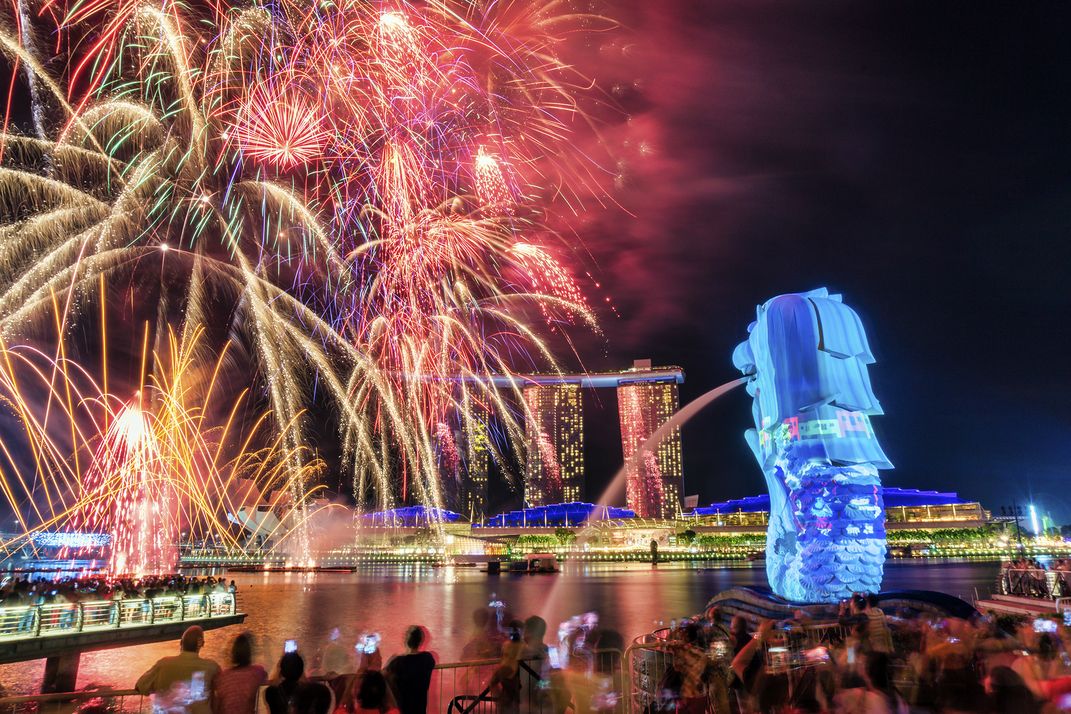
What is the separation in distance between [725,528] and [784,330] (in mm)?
158308

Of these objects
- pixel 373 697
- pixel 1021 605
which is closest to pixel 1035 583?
pixel 1021 605

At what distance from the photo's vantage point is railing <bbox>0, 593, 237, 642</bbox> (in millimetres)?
19141

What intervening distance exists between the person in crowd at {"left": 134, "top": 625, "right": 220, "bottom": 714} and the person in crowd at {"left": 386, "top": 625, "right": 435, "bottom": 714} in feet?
5.61

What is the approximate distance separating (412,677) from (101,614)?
20.0 meters

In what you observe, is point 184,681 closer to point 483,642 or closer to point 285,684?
point 285,684

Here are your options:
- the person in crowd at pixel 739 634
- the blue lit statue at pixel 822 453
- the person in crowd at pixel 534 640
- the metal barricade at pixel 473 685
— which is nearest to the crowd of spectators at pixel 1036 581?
the blue lit statue at pixel 822 453

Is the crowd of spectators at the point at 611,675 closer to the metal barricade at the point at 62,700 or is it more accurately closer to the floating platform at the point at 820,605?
the metal barricade at the point at 62,700

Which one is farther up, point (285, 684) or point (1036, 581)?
point (285, 684)

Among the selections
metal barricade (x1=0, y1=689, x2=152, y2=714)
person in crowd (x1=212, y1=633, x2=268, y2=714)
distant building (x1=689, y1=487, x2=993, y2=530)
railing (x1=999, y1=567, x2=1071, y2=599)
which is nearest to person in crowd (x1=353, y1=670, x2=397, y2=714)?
person in crowd (x1=212, y1=633, x2=268, y2=714)

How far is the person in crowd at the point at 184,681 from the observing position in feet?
20.7

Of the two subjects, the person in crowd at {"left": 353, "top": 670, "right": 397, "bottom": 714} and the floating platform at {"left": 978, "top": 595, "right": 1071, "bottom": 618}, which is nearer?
the person in crowd at {"left": 353, "top": 670, "right": 397, "bottom": 714}

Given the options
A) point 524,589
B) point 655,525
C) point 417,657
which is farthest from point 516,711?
point 655,525

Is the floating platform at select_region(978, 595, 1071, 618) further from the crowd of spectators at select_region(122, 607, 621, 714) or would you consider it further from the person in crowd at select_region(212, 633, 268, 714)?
the person in crowd at select_region(212, 633, 268, 714)

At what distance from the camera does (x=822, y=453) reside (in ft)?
80.3
